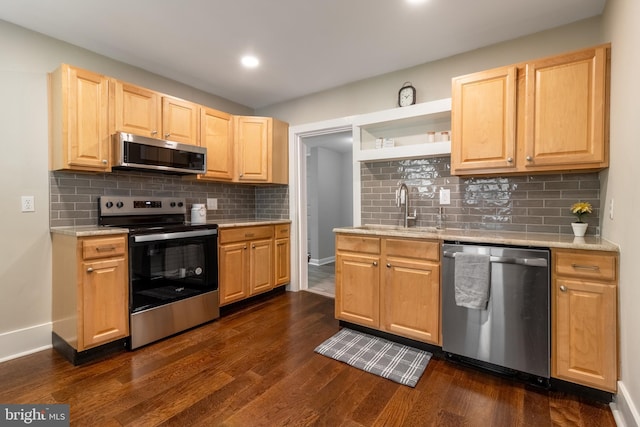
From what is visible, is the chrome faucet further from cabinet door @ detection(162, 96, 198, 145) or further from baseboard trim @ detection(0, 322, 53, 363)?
baseboard trim @ detection(0, 322, 53, 363)

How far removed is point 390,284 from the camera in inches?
97.2

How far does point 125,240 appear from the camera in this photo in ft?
7.71

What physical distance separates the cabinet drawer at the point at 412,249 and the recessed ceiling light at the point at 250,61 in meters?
2.08

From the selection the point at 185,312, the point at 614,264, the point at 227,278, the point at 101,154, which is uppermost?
the point at 101,154

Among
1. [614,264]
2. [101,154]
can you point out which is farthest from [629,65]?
[101,154]

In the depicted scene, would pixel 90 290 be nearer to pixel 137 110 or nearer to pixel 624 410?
pixel 137 110

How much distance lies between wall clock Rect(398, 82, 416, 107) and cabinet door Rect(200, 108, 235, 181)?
1.93m

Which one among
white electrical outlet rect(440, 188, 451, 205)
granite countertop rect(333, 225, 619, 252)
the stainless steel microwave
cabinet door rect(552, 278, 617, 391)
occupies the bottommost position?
cabinet door rect(552, 278, 617, 391)

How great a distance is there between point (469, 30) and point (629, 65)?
3.77 feet

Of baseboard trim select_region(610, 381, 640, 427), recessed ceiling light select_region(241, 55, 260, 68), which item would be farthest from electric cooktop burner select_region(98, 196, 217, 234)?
baseboard trim select_region(610, 381, 640, 427)

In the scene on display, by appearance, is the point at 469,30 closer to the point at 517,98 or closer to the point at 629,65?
the point at 517,98

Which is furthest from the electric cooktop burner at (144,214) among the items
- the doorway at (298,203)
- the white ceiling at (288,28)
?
the white ceiling at (288,28)

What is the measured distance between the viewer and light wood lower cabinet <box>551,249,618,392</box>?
1.69 meters

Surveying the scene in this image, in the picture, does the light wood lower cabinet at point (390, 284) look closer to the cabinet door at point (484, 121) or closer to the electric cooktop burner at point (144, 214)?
the cabinet door at point (484, 121)
